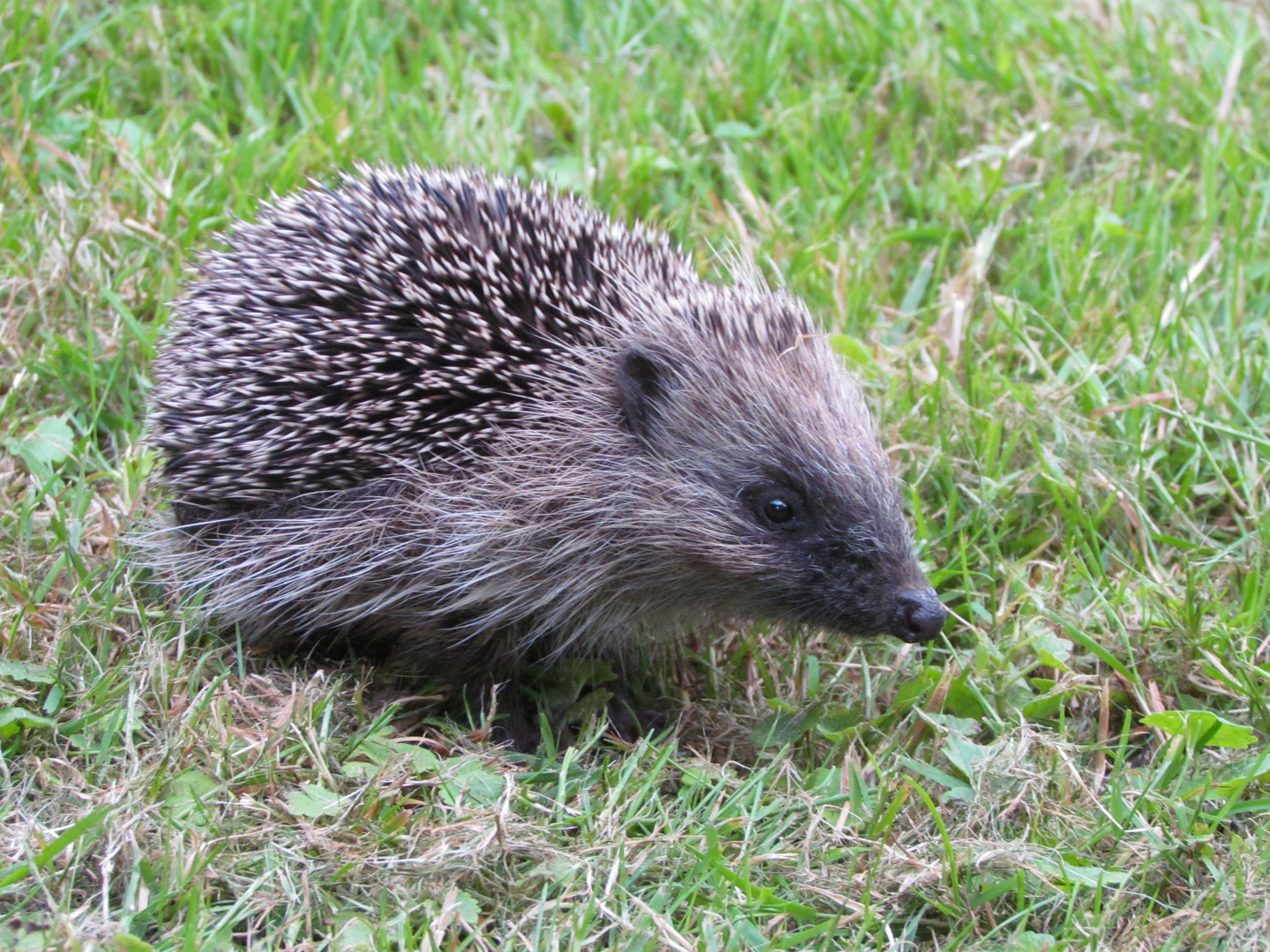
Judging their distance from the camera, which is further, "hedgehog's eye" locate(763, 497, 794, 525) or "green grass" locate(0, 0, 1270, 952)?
"hedgehog's eye" locate(763, 497, 794, 525)

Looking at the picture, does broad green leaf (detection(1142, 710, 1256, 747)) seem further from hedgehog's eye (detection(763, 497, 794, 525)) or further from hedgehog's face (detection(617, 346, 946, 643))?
hedgehog's eye (detection(763, 497, 794, 525))

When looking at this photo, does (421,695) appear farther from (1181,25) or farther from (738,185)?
(1181,25)

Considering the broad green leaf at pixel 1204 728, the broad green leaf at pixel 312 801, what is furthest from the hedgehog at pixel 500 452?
the broad green leaf at pixel 1204 728

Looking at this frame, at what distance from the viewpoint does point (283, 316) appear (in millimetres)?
4684

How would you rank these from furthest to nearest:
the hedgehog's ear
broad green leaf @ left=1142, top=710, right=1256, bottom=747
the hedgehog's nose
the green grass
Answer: the hedgehog's ear < broad green leaf @ left=1142, top=710, right=1256, bottom=747 < the hedgehog's nose < the green grass

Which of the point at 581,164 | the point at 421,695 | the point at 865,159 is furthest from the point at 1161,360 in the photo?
the point at 421,695

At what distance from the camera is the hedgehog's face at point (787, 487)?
4.35 metres

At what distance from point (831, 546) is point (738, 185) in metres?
3.08

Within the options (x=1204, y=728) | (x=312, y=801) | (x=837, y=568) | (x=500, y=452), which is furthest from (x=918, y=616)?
(x=312, y=801)

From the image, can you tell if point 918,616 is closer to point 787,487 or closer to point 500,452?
point 787,487

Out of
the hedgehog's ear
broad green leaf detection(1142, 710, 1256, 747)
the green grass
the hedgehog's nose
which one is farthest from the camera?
the hedgehog's ear

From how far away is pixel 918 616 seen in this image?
4.26 m

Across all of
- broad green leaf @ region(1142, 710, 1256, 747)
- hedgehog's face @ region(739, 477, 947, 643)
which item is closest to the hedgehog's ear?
hedgehog's face @ region(739, 477, 947, 643)

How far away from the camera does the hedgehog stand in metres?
4.49
